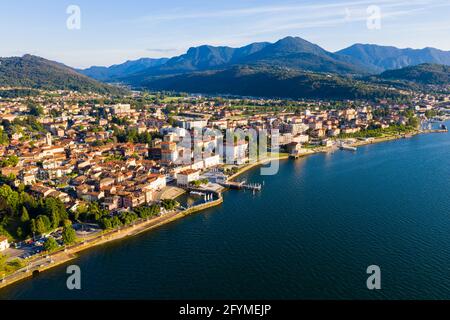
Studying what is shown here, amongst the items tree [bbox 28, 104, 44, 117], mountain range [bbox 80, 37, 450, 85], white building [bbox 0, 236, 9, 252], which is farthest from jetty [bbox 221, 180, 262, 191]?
mountain range [bbox 80, 37, 450, 85]

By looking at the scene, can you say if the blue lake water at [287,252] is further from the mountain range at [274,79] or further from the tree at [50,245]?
the mountain range at [274,79]

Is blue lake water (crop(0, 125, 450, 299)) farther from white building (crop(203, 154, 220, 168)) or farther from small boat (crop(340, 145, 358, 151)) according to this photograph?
small boat (crop(340, 145, 358, 151))

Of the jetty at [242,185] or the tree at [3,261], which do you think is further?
the jetty at [242,185]

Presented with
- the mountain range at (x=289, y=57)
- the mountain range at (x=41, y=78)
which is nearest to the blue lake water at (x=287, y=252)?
the mountain range at (x=41, y=78)

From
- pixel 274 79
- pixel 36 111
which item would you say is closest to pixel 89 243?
pixel 36 111

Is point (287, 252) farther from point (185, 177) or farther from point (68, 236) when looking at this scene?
point (185, 177)

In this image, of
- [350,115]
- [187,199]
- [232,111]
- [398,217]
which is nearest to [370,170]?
[398,217]
